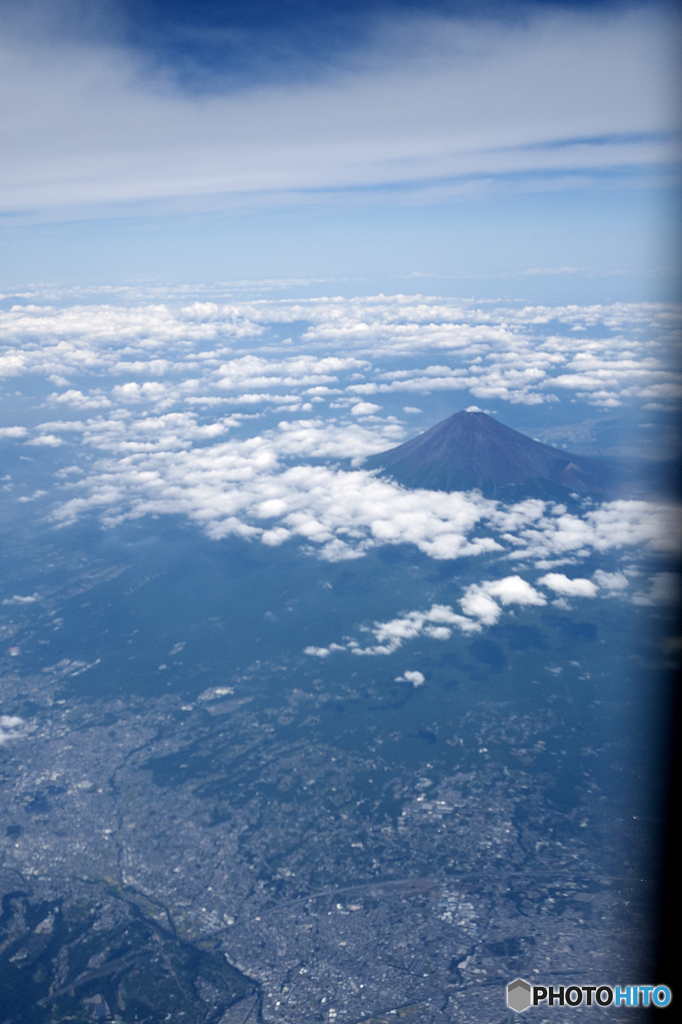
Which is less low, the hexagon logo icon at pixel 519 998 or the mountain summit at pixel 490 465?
the hexagon logo icon at pixel 519 998

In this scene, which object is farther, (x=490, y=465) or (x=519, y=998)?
(x=490, y=465)

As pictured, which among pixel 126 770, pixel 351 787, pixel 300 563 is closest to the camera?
pixel 351 787

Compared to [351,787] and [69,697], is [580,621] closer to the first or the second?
[351,787]

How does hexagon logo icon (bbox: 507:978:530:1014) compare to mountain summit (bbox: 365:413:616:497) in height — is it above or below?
above

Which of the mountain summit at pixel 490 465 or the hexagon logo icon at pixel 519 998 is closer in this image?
the hexagon logo icon at pixel 519 998

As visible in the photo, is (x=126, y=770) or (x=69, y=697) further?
(x=69, y=697)

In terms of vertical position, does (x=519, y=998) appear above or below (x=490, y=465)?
above

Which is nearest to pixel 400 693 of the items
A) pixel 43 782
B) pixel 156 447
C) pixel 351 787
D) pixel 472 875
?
pixel 351 787

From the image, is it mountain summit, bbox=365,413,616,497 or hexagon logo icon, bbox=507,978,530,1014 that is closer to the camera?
hexagon logo icon, bbox=507,978,530,1014
